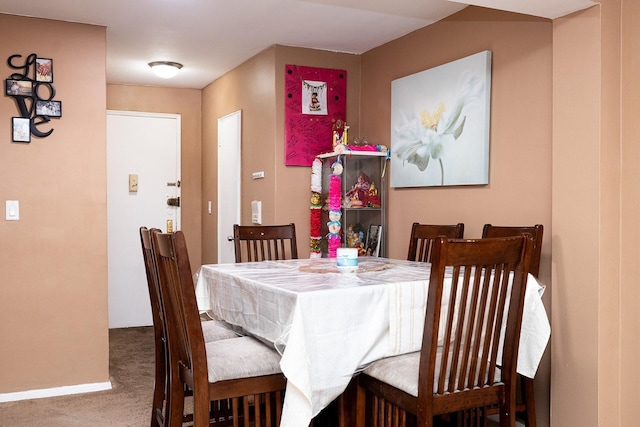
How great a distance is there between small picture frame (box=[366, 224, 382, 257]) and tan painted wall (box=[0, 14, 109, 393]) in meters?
1.77

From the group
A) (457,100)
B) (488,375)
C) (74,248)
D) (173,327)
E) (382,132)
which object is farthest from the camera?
(382,132)

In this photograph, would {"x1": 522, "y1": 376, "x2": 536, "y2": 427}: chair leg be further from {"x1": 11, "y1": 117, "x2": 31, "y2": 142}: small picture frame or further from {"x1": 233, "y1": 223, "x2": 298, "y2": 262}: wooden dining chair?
{"x1": 11, "y1": 117, "x2": 31, "y2": 142}: small picture frame

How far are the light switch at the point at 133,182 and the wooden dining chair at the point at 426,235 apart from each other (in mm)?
3125

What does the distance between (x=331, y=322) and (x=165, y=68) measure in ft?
11.4

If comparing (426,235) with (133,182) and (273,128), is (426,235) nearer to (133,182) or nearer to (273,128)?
(273,128)

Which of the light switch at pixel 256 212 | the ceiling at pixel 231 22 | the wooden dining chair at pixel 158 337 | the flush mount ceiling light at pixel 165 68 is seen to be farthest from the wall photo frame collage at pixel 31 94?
the light switch at pixel 256 212

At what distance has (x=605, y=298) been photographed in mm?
2555

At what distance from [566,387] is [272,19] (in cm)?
267

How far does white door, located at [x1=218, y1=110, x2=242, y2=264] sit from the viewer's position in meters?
5.15

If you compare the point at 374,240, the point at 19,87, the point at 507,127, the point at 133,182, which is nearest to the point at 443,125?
the point at 507,127

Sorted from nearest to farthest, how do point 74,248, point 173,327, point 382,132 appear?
point 173,327 < point 74,248 < point 382,132

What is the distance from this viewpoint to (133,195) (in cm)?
575

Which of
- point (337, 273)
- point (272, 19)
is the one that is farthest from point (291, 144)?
point (337, 273)

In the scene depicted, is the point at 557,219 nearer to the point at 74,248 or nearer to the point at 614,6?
the point at 614,6
